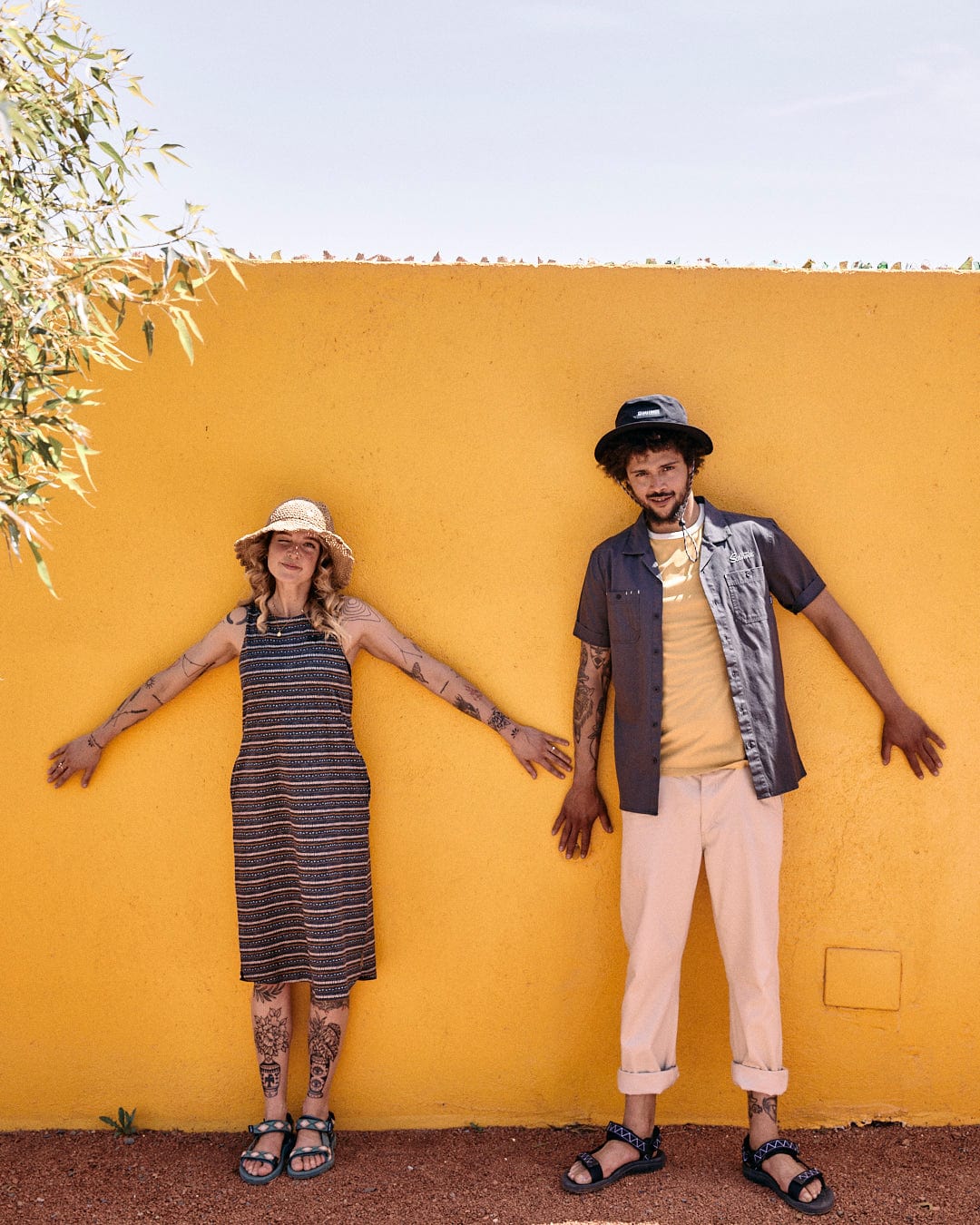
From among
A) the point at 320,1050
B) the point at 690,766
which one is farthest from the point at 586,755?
the point at 320,1050

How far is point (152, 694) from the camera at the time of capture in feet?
12.1

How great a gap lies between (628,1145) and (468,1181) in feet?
1.71

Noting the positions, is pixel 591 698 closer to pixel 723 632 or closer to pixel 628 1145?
pixel 723 632

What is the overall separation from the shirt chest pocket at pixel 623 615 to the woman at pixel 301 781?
505 millimetres

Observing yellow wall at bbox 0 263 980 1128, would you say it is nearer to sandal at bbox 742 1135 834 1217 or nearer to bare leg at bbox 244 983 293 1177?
bare leg at bbox 244 983 293 1177

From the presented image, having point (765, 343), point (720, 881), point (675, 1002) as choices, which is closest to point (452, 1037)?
point (675, 1002)

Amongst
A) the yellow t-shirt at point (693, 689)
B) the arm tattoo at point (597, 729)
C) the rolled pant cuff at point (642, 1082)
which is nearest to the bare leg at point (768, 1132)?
the rolled pant cuff at point (642, 1082)

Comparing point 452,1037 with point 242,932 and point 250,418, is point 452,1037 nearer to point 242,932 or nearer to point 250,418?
point 242,932

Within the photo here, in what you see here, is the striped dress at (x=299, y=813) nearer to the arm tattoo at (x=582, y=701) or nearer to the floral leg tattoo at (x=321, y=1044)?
the floral leg tattoo at (x=321, y=1044)

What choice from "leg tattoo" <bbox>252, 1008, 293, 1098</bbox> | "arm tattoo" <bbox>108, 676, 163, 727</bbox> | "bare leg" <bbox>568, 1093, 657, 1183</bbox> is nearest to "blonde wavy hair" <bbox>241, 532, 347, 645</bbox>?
"arm tattoo" <bbox>108, 676, 163, 727</bbox>

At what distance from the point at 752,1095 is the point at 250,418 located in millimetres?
2736

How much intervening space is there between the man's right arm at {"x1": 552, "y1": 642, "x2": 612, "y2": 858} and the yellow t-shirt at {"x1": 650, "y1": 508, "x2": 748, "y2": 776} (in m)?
Result: 0.27

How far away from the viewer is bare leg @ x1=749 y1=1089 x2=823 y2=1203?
3.31m

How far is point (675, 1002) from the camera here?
135 inches
